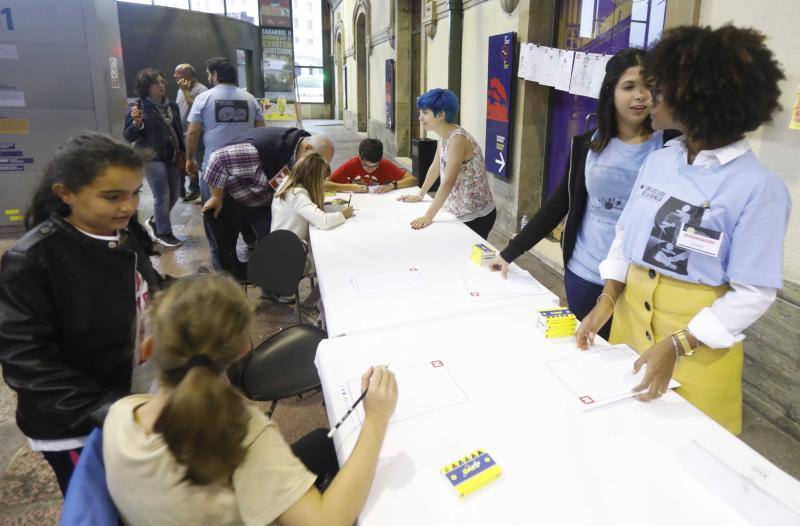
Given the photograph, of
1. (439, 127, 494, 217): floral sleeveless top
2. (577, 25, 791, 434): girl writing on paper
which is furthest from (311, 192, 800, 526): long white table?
(439, 127, 494, 217): floral sleeveless top

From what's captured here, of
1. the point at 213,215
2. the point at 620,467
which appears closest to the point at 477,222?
the point at 213,215

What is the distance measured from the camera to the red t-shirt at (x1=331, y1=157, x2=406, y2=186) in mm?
4156

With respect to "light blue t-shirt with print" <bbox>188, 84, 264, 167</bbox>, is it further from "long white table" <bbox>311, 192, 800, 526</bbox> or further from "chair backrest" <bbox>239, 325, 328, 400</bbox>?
"long white table" <bbox>311, 192, 800, 526</bbox>

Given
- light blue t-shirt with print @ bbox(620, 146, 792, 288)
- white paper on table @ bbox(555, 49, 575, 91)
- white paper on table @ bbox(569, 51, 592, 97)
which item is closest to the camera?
light blue t-shirt with print @ bbox(620, 146, 792, 288)

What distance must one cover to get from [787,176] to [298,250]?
2378mm

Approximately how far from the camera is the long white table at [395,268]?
5.89 feet

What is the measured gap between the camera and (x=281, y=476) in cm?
90

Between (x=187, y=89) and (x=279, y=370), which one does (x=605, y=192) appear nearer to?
(x=279, y=370)

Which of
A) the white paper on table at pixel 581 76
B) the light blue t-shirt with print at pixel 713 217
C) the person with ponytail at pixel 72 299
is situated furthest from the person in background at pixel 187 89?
the light blue t-shirt with print at pixel 713 217

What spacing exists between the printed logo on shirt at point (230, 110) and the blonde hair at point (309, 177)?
1.78 m

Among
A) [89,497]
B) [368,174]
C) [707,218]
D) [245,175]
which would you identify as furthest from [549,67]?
[89,497]

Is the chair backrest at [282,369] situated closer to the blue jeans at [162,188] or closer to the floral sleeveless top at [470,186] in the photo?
the floral sleeveless top at [470,186]

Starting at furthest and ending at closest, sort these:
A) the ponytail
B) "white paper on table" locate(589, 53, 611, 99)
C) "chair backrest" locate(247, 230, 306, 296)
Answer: "white paper on table" locate(589, 53, 611, 99) → "chair backrest" locate(247, 230, 306, 296) → the ponytail

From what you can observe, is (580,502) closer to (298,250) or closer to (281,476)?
(281,476)
